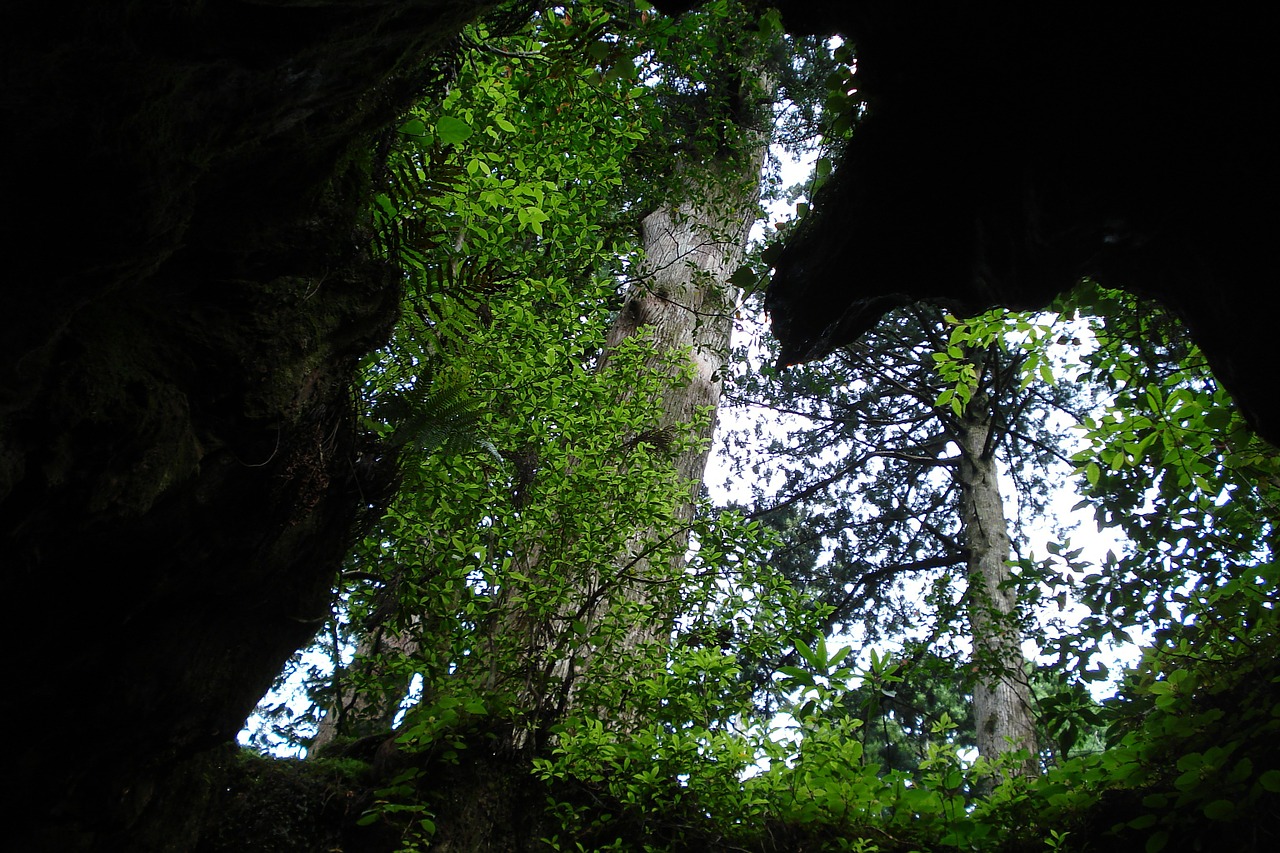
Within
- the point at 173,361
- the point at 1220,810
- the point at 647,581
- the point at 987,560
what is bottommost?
the point at 1220,810

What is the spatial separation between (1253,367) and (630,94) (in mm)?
4152

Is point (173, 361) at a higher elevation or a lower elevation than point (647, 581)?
lower

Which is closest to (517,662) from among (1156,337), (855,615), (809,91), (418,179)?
(418,179)

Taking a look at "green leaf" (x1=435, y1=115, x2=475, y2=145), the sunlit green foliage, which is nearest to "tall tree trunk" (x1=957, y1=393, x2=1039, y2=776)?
the sunlit green foliage

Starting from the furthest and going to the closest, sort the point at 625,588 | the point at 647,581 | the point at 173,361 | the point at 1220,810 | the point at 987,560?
1. the point at 987,560
2. the point at 625,588
3. the point at 647,581
4. the point at 1220,810
5. the point at 173,361

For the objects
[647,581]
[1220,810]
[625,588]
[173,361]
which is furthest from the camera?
[625,588]

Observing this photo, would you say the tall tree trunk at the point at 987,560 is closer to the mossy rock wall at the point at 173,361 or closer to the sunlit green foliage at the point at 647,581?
the sunlit green foliage at the point at 647,581

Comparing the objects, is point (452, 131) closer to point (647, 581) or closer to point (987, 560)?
point (647, 581)

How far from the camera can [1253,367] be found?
246 cm

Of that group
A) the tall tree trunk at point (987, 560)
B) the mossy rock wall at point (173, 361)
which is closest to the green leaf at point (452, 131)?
the mossy rock wall at point (173, 361)

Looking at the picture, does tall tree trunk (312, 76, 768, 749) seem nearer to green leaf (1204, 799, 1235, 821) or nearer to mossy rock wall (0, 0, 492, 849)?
mossy rock wall (0, 0, 492, 849)

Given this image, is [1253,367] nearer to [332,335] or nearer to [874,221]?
[874,221]

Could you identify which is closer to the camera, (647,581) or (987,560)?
(647,581)

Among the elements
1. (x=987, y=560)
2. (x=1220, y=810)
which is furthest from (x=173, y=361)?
(x=987, y=560)
